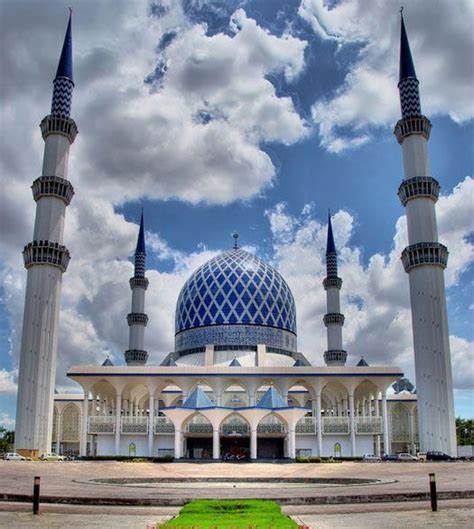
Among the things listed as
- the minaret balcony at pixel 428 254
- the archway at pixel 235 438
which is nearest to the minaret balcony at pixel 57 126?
the archway at pixel 235 438

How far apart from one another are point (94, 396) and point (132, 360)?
7.87 m

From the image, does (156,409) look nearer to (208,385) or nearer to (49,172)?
(208,385)

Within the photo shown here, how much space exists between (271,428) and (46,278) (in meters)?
14.0

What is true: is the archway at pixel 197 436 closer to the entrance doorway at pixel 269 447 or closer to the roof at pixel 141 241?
the entrance doorway at pixel 269 447

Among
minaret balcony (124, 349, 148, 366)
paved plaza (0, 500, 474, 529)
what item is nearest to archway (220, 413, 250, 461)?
minaret balcony (124, 349, 148, 366)

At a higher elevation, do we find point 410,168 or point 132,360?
point 410,168

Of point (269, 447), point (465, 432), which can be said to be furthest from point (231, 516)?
point (465, 432)

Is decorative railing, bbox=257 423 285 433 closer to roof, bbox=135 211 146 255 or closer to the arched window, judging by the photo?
the arched window

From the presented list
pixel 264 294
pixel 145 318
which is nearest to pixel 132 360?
pixel 145 318

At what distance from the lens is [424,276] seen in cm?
3412

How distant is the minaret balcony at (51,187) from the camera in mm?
34844

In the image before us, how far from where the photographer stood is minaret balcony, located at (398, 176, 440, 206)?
35.0 m

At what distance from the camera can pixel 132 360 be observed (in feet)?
151

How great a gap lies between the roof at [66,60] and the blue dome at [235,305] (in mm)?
17193
